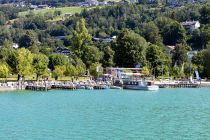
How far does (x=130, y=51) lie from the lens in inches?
4230

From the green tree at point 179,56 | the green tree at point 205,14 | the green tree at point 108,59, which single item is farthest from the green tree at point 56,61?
the green tree at point 205,14

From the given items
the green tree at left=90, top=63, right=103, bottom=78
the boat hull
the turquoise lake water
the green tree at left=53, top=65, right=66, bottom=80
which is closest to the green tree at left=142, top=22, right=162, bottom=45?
the green tree at left=90, top=63, right=103, bottom=78

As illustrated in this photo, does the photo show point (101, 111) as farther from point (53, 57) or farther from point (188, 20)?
point (188, 20)

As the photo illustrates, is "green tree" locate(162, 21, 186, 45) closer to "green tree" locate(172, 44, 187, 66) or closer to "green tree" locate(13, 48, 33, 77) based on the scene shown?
"green tree" locate(172, 44, 187, 66)

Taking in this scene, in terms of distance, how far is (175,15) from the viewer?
173375 millimetres

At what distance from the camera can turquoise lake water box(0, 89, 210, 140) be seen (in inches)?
1428

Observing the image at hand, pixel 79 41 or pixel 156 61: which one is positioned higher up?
pixel 79 41

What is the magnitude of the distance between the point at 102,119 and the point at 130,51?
63.9 meters

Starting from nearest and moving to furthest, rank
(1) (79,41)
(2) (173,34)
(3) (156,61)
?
1. (3) (156,61)
2. (1) (79,41)
3. (2) (173,34)

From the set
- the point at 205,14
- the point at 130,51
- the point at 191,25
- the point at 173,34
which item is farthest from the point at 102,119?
the point at 205,14

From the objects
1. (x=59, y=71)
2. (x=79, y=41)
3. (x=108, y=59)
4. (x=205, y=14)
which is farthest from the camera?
(x=205, y=14)

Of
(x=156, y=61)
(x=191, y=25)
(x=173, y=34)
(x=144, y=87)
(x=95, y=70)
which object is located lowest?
(x=144, y=87)

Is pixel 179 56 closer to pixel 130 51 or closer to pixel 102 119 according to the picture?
pixel 130 51

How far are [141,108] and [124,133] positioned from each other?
1712 cm
